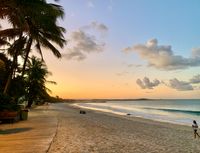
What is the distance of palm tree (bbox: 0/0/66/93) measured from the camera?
1246 cm

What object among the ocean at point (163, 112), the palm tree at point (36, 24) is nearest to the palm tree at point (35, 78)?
the ocean at point (163, 112)

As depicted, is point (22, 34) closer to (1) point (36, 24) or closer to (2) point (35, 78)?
(1) point (36, 24)

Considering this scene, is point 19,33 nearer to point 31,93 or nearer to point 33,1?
point 33,1

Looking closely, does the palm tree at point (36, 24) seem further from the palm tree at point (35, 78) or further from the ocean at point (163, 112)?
the palm tree at point (35, 78)

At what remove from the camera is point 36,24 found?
2191 centimetres

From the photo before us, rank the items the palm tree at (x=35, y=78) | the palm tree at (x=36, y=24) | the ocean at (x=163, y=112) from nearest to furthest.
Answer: the palm tree at (x=36, y=24) < the ocean at (x=163, y=112) < the palm tree at (x=35, y=78)

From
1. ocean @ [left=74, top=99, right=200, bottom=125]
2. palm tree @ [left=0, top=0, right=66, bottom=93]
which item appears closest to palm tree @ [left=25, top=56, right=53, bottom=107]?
ocean @ [left=74, top=99, right=200, bottom=125]

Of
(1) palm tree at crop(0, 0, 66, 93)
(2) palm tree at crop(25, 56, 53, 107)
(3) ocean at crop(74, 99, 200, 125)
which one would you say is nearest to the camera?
(1) palm tree at crop(0, 0, 66, 93)

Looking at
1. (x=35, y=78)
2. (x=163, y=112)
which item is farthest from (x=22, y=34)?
(x=163, y=112)

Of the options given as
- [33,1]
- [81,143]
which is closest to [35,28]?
[33,1]

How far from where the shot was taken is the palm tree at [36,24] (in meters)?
12.5

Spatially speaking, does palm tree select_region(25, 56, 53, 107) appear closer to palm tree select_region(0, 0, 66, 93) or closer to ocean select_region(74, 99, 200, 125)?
ocean select_region(74, 99, 200, 125)

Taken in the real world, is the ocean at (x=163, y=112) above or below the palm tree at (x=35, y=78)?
below

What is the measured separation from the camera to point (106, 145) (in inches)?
393
